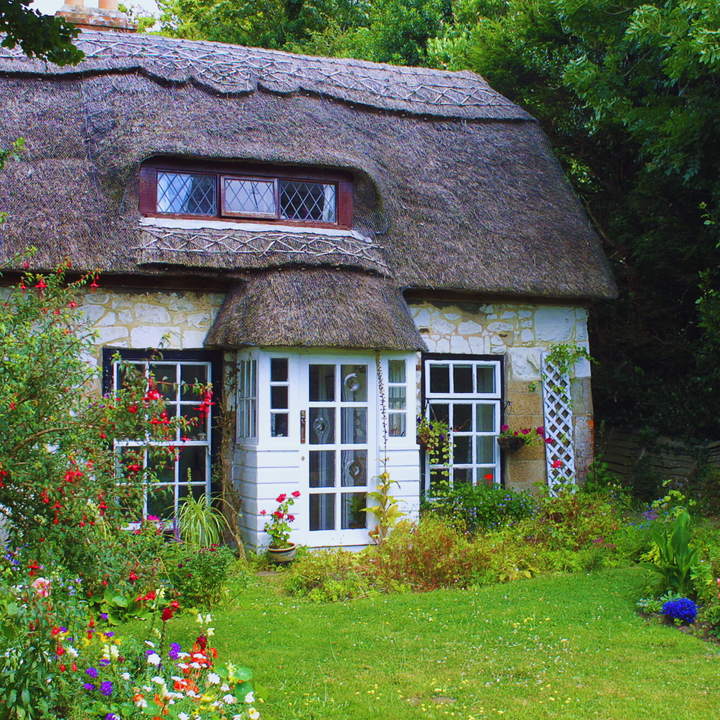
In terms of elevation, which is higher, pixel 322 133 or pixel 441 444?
pixel 322 133

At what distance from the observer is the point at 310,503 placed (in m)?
7.59

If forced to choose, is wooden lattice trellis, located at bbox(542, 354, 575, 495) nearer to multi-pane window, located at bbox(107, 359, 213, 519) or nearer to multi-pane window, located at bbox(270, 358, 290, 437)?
multi-pane window, located at bbox(270, 358, 290, 437)

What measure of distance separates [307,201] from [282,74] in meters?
2.14

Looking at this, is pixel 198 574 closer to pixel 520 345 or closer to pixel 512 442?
pixel 512 442

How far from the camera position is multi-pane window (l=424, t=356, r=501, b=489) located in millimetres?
8609

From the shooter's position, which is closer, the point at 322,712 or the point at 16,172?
the point at 322,712

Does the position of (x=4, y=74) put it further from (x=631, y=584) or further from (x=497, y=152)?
(x=631, y=584)

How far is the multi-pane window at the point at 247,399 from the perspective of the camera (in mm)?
7480

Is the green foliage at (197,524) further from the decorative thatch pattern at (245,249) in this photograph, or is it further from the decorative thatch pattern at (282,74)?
the decorative thatch pattern at (282,74)

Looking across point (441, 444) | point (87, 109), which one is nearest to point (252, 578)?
point (441, 444)

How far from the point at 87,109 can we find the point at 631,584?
6.90 metres

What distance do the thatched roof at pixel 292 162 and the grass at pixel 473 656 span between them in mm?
3326

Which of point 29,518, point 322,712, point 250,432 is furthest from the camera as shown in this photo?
point 250,432

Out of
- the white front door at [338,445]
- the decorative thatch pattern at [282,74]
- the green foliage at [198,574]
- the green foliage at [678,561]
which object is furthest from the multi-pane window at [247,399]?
the green foliage at [678,561]
